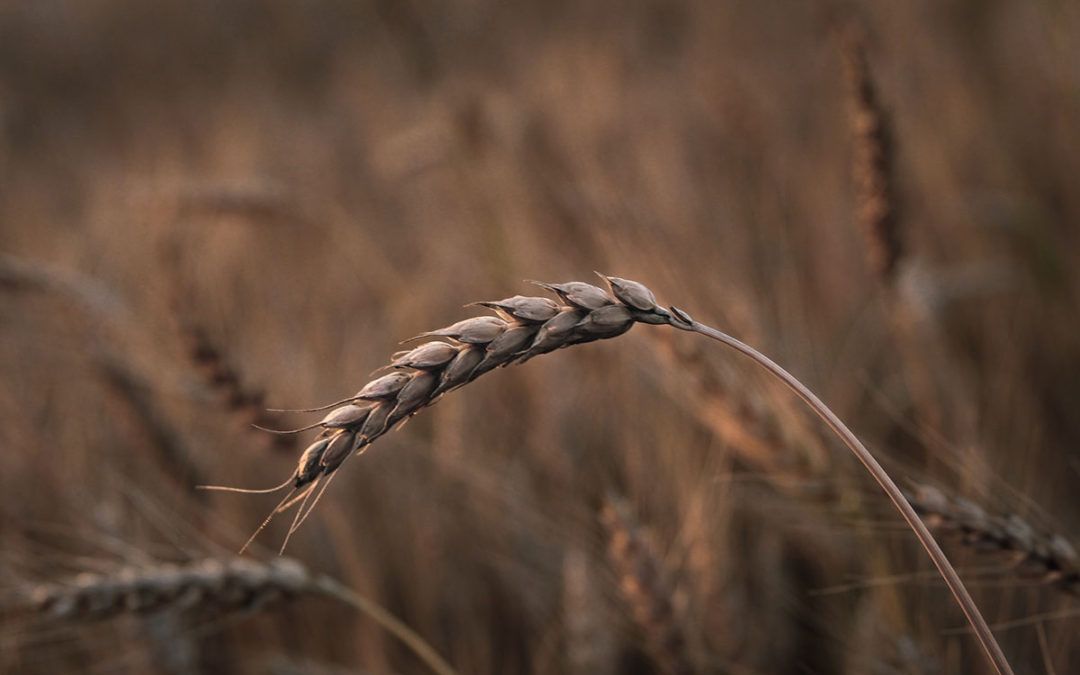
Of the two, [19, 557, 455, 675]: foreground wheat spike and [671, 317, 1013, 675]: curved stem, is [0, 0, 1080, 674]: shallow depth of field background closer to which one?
[19, 557, 455, 675]: foreground wheat spike

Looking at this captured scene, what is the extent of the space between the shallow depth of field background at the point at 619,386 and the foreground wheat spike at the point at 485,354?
1.64 ft

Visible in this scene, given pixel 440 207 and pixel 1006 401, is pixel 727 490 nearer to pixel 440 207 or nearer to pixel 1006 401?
pixel 1006 401

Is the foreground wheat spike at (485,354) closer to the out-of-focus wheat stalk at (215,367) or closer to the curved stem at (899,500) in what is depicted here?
the curved stem at (899,500)

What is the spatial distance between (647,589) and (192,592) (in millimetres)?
553

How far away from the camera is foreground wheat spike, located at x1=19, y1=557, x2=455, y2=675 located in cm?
84

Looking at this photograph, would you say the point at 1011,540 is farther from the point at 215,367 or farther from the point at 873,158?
the point at 215,367

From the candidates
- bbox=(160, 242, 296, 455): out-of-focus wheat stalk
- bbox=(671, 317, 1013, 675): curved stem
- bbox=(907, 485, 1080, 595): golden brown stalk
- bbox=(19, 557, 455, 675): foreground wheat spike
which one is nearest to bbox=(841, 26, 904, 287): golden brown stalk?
bbox=(907, 485, 1080, 595): golden brown stalk

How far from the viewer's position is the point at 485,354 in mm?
499

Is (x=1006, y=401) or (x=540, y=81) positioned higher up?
(x=540, y=81)

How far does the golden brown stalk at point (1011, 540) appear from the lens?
67cm

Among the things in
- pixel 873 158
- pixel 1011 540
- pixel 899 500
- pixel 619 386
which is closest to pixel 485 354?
pixel 899 500

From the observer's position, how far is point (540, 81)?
4375 mm

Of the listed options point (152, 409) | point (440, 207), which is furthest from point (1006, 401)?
point (440, 207)

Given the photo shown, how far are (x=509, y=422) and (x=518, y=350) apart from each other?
1376 mm
